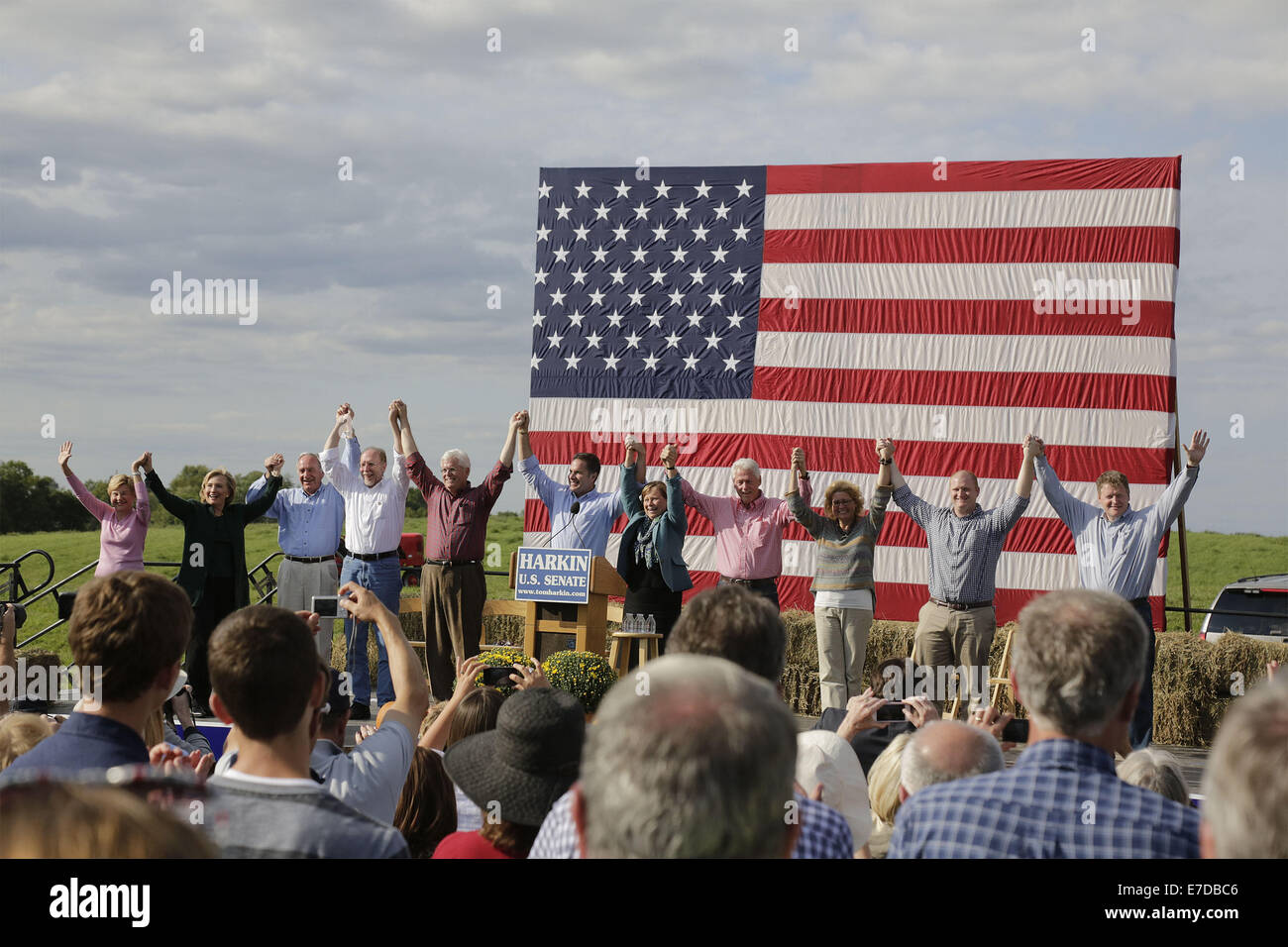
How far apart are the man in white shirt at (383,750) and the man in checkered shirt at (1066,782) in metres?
1.13

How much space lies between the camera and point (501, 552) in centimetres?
2856

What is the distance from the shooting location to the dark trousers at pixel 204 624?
8.04 m

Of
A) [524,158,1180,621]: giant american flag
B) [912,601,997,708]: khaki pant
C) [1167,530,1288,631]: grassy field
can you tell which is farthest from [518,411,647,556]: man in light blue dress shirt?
[1167,530,1288,631]: grassy field

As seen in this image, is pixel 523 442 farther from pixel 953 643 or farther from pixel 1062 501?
pixel 1062 501

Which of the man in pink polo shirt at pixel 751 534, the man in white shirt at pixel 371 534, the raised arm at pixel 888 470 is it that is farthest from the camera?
the man in white shirt at pixel 371 534

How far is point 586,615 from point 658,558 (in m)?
0.68

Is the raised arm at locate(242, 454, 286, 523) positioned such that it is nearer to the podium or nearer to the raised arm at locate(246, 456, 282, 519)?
the raised arm at locate(246, 456, 282, 519)

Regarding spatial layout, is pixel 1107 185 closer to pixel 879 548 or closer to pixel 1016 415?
pixel 1016 415

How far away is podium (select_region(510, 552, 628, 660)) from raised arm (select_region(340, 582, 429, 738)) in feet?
15.5

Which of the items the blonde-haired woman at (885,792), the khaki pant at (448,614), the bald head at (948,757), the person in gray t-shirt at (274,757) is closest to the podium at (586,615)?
the khaki pant at (448,614)

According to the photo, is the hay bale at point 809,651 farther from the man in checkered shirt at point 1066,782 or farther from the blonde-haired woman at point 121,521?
the man in checkered shirt at point 1066,782

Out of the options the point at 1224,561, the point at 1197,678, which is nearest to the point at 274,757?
the point at 1197,678
